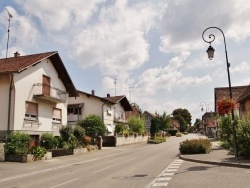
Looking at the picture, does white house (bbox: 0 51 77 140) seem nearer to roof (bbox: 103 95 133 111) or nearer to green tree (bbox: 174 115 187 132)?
roof (bbox: 103 95 133 111)

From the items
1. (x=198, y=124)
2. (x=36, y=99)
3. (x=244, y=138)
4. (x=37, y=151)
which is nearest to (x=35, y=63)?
(x=36, y=99)

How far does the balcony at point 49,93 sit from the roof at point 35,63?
1.59 metres

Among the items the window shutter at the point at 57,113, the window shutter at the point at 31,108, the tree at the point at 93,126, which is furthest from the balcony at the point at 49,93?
the tree at the point at 93,126

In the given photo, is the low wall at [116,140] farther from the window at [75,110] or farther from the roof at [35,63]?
the roof at [35,63]

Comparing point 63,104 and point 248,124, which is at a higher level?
point 63,104

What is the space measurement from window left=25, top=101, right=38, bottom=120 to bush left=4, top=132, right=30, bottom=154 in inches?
169

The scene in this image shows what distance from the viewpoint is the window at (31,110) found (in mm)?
26922

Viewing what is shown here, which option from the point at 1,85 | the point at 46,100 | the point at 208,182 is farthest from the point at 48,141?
the point at 208,182

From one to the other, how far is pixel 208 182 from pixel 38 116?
20.4 metres

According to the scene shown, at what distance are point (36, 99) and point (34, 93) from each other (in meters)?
0.70

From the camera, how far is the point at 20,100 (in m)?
25.9

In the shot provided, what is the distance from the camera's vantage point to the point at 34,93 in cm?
2783

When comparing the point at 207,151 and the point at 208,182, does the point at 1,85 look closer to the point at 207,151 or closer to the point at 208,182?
the point at 207,151

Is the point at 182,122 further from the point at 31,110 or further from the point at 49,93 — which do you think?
the point at 31,110
